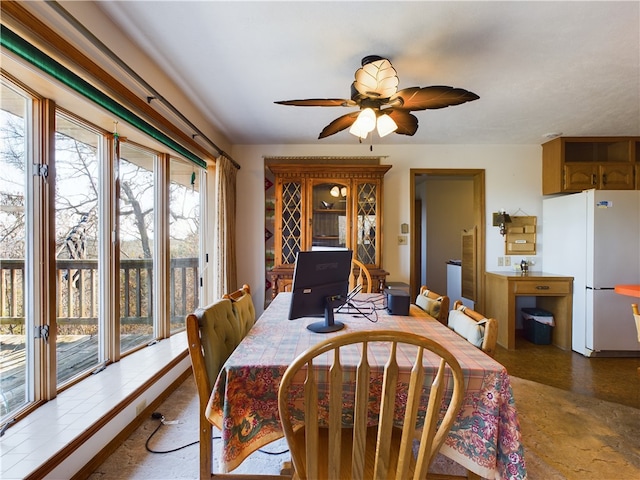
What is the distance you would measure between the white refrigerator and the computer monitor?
2870mm

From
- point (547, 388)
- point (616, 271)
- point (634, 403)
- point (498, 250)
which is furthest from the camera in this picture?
point (498, 250)

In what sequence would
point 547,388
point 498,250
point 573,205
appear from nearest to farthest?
point 547,388 → point 573,205 → point 498,250

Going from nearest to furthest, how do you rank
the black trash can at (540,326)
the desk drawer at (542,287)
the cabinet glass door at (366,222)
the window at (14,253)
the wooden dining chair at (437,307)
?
1. the window at (14,253)
2. the wooden dining chair at (437,307)
3. the desk drawer at (542,287)
4. the black trash can at (540,326)
5. the cabinet glass door at (366,222)

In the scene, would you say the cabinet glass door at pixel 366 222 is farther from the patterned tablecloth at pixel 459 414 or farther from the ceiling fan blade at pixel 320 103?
the patterned tablecloth at pixel 459 414

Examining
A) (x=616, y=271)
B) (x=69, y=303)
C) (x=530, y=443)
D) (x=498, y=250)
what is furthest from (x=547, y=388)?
(x=69, y=303)

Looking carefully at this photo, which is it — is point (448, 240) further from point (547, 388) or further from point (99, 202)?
point (99, 202)

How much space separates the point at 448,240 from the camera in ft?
17.1

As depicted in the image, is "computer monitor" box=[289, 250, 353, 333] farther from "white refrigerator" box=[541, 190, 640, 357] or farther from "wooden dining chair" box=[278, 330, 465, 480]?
"white refrigerator" box=[541, 190, 640, 357]

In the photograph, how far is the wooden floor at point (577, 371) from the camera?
2.30m

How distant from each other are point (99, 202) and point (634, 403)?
4.05 m

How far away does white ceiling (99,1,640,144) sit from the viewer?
4.87 feet

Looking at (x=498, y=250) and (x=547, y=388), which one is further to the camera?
(x=498, y=250)

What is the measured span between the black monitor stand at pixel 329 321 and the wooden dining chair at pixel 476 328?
0.59 m

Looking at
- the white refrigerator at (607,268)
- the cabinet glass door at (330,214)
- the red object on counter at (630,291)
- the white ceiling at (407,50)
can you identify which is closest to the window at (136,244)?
the white ceiling at (407,50)
